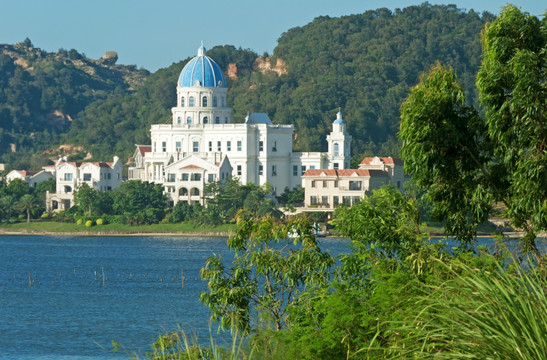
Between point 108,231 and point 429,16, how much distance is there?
9929cm

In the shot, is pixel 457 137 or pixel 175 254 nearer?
pixel 457 137

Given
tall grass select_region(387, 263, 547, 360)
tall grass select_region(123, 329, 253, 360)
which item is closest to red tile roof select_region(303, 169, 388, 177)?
tall grass select_region(123, 329, 253, 360)

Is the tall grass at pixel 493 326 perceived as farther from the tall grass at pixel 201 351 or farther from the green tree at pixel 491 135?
the green tree at pixel 491 135

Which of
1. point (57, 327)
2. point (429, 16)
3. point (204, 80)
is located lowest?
point (57, 327)

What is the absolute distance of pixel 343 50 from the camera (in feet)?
547

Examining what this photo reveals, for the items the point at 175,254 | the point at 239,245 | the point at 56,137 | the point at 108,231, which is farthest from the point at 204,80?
the point at 239,245

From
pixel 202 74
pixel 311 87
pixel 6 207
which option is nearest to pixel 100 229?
pixel 6 207

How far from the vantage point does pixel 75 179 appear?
359ft

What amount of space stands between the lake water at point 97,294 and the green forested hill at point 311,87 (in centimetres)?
5072

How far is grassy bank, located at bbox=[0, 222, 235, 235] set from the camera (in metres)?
93.3

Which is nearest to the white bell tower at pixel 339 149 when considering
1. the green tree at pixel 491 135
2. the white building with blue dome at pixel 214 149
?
the white building with blue dome at pixel 214 149

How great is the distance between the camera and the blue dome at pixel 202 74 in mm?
114875

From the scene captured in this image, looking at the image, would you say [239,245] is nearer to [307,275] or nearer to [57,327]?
[307,275]

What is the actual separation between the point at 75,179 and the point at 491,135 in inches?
3664
